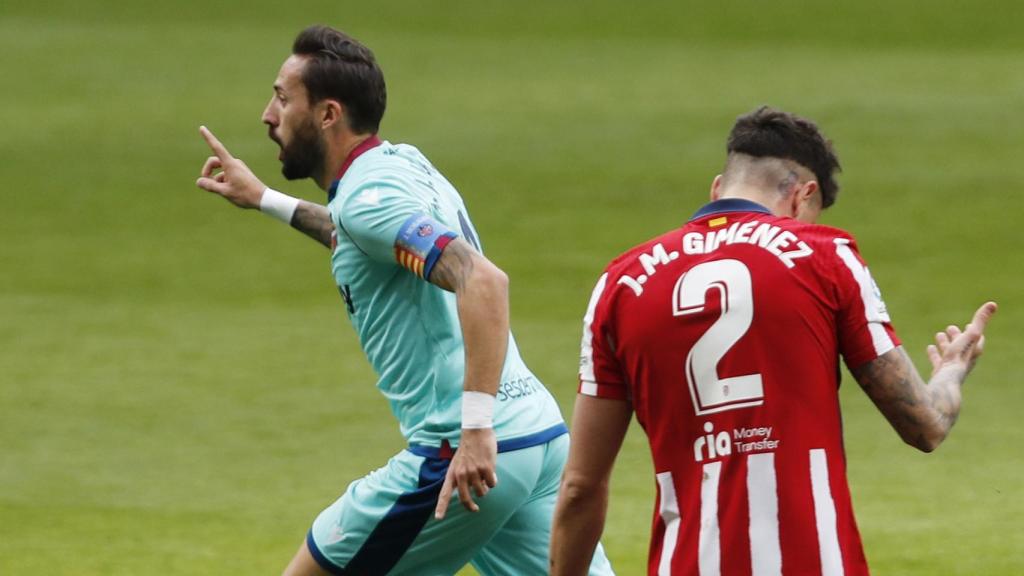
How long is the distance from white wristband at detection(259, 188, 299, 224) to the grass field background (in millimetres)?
2513

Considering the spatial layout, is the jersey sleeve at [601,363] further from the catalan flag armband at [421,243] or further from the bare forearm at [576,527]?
the catalan flag armband at [421,243]

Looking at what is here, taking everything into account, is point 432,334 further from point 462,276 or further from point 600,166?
point 600,166

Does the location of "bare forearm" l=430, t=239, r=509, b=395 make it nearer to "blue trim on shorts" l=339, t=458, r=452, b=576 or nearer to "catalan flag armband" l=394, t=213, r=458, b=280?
"catalan flag armband" l=394, t=213, r=458, b=280

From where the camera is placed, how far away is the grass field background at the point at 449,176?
9898mm

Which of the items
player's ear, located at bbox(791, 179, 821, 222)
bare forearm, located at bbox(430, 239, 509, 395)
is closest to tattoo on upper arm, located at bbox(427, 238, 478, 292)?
bare forearm, located at bbox(430, 239, 509, 395)

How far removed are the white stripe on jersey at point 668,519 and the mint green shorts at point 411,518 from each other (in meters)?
1.09

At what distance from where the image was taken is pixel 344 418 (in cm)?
1177

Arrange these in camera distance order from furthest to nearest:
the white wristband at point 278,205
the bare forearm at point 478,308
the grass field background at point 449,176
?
the grass field background at point 449,176 < the white wristband at point 278,205 < the bare forearm at point 478,308

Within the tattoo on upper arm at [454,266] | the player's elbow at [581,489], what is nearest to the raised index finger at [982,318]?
the player's elbow at [581,489]

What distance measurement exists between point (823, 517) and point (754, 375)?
15.1 inches

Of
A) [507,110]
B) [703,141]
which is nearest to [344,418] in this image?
[703,141]

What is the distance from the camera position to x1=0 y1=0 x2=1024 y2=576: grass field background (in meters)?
9.90

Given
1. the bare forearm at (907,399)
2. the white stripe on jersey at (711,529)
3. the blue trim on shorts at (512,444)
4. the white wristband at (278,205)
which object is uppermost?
the white wristband at (278,205)

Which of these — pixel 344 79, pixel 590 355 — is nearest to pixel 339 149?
pixel 344 79
